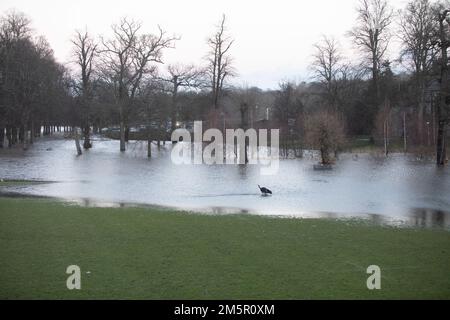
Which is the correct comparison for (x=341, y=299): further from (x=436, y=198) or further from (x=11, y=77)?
(x=11, y=77)

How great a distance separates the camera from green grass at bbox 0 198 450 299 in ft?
23.2

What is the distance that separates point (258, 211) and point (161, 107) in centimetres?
3354

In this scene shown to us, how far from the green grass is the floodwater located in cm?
340

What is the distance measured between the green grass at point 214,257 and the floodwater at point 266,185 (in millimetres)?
3400

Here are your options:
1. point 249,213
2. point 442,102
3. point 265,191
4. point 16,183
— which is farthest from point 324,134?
point 249,213

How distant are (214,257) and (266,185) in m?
14.9

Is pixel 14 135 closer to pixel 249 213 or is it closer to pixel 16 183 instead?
pixel 16 183

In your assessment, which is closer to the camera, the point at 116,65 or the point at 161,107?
the point at 161,107

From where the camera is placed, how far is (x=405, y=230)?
38.3ft

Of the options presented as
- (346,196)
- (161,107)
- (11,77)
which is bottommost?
(346,196)

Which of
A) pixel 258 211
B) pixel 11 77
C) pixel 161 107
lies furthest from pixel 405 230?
pixel 11 77

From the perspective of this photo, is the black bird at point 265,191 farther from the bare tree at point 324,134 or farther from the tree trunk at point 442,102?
the tree trunk at point 442,102

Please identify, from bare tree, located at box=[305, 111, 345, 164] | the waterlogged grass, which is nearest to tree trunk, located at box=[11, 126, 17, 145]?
the waterlogged grass

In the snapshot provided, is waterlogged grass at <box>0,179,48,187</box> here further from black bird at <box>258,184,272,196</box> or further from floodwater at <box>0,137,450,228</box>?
black bird at <box>258,184,272,196</box>
